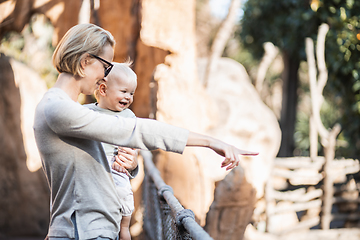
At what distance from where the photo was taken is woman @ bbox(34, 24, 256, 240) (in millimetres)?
1128

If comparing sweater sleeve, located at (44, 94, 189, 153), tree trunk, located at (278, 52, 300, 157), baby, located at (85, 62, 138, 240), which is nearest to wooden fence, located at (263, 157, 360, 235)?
tree trunk, located at (278, 52, 300, 157)

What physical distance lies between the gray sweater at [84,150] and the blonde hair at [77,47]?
0.10 meters

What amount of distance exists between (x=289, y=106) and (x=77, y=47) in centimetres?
1040

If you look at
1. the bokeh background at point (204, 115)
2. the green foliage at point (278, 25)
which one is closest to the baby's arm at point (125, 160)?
the bokeh background at point (204, 115)

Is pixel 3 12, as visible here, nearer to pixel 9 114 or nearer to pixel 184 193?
pixel 9 114

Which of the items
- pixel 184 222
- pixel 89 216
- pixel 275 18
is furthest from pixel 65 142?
pixel 275 18

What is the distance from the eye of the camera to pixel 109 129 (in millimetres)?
1120

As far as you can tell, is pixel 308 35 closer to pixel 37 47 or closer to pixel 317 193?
pixel 317 193

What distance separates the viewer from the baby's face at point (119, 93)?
5.18 ft

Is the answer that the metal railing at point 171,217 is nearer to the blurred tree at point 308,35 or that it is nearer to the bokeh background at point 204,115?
the bokeh background at point 204,115

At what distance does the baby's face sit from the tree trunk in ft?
32.4

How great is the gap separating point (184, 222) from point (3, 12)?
4696 millimetres

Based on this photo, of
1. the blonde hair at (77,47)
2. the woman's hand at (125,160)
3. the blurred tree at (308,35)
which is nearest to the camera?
the blonde hair at (77,47)

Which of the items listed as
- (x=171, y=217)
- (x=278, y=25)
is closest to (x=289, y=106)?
(x=278, y=25)
